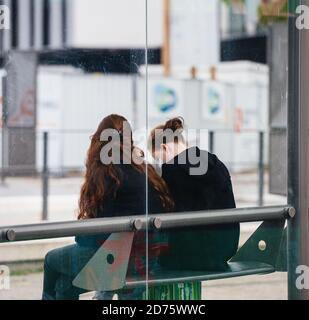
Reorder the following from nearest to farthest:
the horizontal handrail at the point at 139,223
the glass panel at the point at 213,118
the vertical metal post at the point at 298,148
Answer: the horizontal handrail at the point at 139,223
the glass panel at the point at 213,118
the vertical metal post at the point at 298,148

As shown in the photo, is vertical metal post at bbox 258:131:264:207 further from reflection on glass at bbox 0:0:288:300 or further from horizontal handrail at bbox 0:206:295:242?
horizontal handrail at bbox 0:206:295:242

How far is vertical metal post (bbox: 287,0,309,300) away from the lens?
4027 mm

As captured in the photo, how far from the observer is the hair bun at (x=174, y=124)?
3961 millimetres

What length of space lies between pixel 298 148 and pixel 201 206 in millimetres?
498

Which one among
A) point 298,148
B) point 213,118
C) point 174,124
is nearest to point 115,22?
point 174,124

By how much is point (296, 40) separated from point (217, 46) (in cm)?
154

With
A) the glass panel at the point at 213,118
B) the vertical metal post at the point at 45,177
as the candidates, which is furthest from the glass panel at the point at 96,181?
the vertical metal post at the point at 45,177

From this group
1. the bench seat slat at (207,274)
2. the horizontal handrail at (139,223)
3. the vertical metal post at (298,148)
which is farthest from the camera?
the vertical metal post at (298,148)

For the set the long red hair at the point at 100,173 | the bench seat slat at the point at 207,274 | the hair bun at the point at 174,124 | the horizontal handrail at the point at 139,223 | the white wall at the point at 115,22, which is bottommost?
the bench seat slat at the point at 207,274

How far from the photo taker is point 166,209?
3.83 metres

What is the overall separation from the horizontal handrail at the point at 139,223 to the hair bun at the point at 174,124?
372mm

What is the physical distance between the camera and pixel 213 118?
5816mm

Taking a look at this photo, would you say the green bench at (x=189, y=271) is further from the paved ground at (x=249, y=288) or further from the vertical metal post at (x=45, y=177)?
the vertical metal post at (x=45, y=177)
